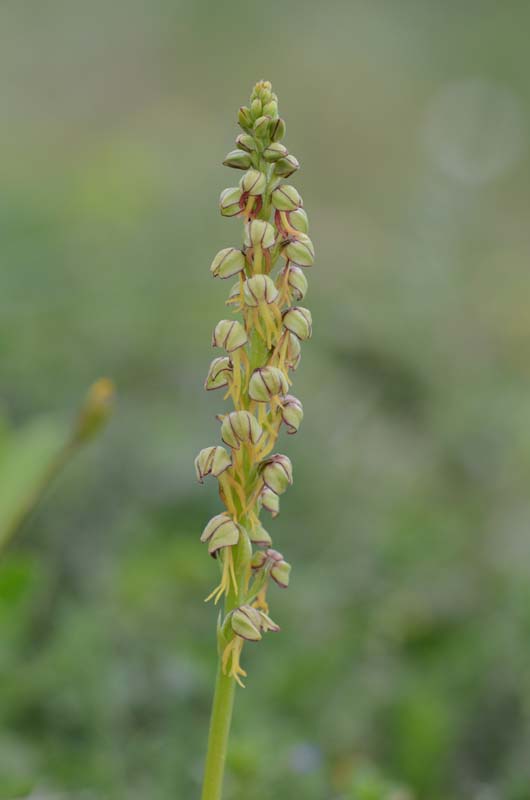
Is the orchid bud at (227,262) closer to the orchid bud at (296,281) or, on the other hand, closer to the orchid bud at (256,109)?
the orchid bud at (296,281)

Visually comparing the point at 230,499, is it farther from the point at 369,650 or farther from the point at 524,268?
the point at 524,268

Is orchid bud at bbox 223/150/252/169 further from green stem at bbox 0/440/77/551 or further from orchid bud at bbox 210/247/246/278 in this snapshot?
green stem at bbox 0/440/77/551

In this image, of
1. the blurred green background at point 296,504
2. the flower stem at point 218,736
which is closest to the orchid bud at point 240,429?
the flower stem at point 218,736

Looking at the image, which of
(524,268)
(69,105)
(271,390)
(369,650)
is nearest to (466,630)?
(369,650)

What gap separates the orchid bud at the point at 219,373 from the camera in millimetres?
1643

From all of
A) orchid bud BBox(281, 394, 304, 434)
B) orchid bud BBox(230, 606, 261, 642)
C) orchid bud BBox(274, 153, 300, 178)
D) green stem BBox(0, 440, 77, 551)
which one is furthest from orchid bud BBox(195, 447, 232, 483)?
green stem BBox(0, 440, 77, 551)

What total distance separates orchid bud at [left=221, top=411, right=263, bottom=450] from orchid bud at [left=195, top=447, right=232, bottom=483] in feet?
0.11

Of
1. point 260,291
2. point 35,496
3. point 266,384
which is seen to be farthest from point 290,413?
point 35,496

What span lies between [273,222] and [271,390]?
262 millimetres

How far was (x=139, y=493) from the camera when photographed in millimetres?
4109

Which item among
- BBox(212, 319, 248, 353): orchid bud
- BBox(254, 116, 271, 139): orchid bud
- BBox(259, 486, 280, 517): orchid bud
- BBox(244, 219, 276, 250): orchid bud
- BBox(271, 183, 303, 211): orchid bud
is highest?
BBox(254, 116, 271, 139): orchid bud

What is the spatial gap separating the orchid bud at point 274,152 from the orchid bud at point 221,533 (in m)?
0.54

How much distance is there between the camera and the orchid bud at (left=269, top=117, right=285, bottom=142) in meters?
1.62

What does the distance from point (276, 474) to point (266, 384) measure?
0.47 ft
